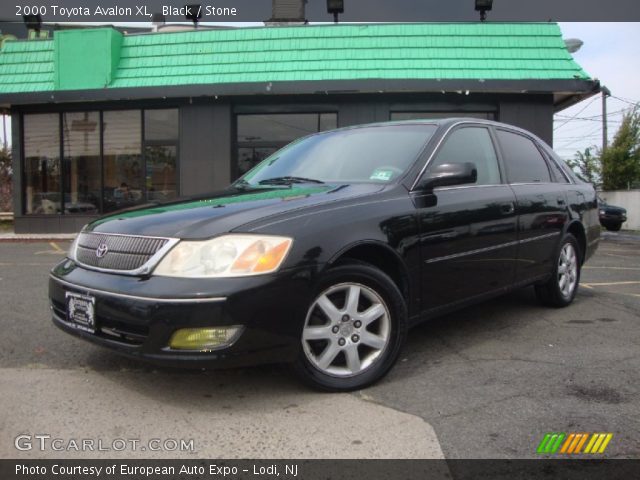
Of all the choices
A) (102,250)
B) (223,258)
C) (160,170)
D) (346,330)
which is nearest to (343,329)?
(346,330)

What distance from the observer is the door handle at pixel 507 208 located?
410 centimetres

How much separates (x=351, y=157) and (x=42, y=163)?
48.1ft

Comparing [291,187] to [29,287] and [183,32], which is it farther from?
[183,32]

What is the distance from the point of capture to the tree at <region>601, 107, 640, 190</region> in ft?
85.4

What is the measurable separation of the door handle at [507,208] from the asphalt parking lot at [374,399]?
3.20 ft

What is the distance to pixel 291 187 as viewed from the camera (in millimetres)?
3652

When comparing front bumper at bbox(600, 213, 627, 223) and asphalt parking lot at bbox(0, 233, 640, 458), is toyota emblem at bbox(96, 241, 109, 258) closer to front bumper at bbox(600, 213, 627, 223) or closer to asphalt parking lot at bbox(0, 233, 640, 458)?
asphalt parking lot at bbox(0, 233, 640, 458)

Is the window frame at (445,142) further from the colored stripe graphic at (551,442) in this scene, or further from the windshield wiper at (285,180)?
the colored stripe graphic at (551,442)

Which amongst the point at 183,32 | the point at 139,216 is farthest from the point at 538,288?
the point at 183,32

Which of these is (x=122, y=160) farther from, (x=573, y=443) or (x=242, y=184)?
(x=573, y=443)

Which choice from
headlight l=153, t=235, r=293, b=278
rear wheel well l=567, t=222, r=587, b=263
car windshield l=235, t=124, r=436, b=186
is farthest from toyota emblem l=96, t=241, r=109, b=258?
rear wheel well l=567, t=222, r=587, b=263

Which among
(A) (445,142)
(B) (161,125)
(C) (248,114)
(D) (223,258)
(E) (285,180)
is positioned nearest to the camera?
(D) (223,258)

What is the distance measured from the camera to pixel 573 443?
2518mm

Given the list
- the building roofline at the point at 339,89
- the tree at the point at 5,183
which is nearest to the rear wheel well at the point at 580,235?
the building roofline at the point at 339,89
